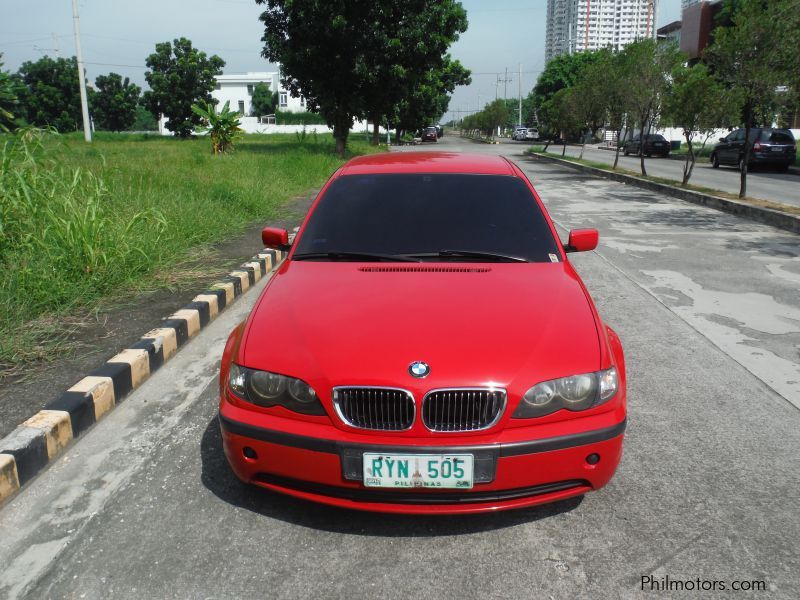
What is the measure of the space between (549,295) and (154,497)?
197 cm

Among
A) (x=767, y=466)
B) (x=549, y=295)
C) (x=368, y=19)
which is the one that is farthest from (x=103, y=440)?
(x=368, y=19)

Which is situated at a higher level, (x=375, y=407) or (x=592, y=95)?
(x=592, y=95)

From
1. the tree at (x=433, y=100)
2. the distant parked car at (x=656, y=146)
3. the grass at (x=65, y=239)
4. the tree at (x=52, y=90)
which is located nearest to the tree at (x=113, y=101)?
the tree at (x=52, y=90)

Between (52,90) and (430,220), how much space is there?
7766 cm

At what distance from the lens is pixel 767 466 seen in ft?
10.3

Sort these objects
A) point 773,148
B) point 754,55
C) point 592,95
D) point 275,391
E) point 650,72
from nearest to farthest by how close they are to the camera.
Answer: point 275,391 < point 754,55 < point 650,72 < point 773,148 < point 592,95

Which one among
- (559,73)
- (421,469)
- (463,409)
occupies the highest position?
(559,73)

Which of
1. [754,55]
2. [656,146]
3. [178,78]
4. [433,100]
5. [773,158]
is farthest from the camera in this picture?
[178,78]

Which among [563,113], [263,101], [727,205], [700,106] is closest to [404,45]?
[563,113]

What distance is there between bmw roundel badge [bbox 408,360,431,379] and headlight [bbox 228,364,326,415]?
1.19 feet

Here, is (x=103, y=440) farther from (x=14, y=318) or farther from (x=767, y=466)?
(x=767, y=466)

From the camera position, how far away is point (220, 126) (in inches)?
922

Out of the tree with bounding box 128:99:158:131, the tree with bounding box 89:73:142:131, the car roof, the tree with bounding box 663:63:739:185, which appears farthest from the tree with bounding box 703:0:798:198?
the tree with bounding box 128:99:158:131
